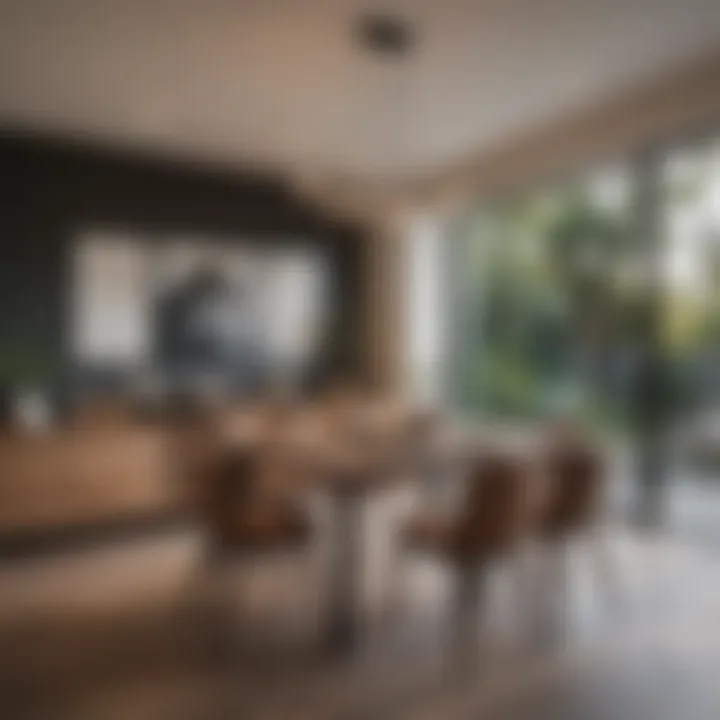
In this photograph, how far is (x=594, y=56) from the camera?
3973 mm

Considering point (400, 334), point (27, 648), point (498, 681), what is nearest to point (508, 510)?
point (498, 681)

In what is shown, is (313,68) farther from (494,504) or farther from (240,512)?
(494,504)

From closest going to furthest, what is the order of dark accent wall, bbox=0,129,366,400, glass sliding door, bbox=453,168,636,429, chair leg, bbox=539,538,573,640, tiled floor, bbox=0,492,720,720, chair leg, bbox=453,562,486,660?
1. tiled floor, bbox=0,492,720,720
2. chair leg, bbox=453,562,486,660
3. chair leg, bbox=539,538,573,640
4. dark accent wall, bbox=0,129,366,400
5. glass sliding door, bbox=453,168,636,429

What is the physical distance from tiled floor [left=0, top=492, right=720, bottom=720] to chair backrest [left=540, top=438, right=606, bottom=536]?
447 mm

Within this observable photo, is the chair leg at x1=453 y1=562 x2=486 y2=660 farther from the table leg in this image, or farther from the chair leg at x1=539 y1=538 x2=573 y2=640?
the table leg

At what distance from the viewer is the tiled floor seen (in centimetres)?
262

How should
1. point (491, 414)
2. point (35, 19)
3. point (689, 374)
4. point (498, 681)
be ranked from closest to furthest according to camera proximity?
1. point (498, 681)
2. point (35, 19)
3. point (689, 374)
4. point (491, 414)

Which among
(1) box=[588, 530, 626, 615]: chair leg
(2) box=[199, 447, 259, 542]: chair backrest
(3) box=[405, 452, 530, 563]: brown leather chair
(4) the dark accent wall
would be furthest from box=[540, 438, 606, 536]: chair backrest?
(4) the dark accent wall

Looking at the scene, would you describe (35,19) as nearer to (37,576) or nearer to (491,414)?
(37,576)

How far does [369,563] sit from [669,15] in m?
3.19

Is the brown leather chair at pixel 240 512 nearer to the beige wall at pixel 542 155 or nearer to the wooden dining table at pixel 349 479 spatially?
the wooden dining table at pixel 349 479

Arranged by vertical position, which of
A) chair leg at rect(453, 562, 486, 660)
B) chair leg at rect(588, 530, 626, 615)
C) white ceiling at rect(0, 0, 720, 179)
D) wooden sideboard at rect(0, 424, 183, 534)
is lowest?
chair leg at rect(588, 530, 626, 615)

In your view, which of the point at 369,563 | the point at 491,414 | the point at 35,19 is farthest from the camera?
the point at 491,414

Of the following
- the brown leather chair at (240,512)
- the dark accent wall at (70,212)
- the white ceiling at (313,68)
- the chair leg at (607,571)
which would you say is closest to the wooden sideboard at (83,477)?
the dark accent wall at (70,212)
